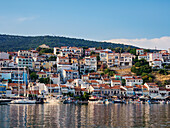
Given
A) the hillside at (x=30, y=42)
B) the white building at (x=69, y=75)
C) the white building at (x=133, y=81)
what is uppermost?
the hillside at (x=30, y=42)

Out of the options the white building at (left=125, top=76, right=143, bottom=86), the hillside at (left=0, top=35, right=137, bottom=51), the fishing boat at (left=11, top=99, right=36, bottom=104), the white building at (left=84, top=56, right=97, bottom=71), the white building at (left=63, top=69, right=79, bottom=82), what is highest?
the hillside at (left=0, top=35, right=137, bottom=51)

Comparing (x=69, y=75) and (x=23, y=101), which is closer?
(x=23, y=101)

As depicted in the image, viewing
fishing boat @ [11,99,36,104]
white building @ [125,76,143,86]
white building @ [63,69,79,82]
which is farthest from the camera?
white building @ [63,69,79,82]

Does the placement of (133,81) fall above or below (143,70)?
below

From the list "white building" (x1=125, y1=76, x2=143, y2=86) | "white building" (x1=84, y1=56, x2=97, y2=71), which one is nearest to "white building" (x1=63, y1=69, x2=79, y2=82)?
"white building" (x1=84, y1=56, x2=97, y2=71)

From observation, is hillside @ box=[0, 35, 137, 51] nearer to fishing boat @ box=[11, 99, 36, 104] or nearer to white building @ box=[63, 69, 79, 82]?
white building @ box=[63, 69, 79, 82]

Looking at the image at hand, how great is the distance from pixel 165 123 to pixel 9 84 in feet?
191

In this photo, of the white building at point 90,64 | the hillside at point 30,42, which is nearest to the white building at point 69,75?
the white building at point 90,64

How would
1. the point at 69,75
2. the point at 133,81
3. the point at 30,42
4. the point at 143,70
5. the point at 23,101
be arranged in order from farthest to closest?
the point at 30,42, the point at 143,70, the point at 69,75, the point at 133,81, the point at 23,101

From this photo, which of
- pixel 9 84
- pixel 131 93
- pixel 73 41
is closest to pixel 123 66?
pixel 131 93

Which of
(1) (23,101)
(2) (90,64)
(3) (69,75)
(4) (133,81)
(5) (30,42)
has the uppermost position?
(5) (30,42)

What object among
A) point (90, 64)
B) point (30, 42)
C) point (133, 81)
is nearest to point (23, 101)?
point (133, 81)

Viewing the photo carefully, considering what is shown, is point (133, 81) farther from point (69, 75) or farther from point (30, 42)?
point (30, 42)

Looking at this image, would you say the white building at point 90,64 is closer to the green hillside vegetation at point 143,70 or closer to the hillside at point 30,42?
the green hillside vegetation at point 143,70
